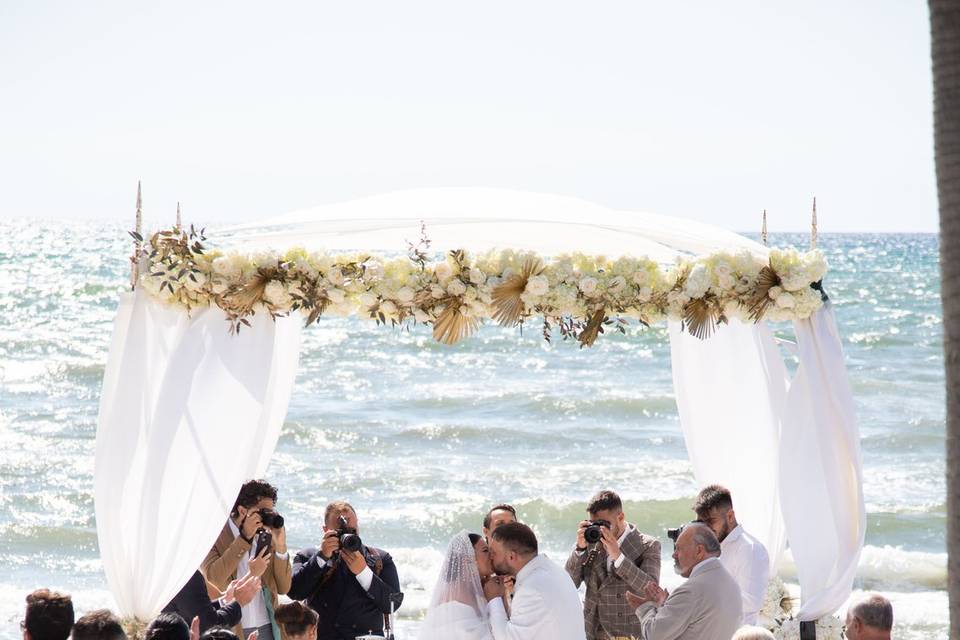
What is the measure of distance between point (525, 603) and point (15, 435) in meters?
17.2

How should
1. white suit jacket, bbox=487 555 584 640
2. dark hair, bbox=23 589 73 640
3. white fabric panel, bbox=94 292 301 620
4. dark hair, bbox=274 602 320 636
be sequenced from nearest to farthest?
1. dark hair, bbox=23 589 73 640
2. dark hair, bbox=274 602 320 636
3. white suit jacket, bbox=487 555 584 640
4. white fabric panel, bbox=94 292 301 620

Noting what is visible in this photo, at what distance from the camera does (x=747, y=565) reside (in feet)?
23.4

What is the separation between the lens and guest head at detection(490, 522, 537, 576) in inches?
236

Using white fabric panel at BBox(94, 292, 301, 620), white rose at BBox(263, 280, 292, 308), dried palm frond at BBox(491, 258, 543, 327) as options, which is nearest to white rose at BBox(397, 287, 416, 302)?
dried palm frond at BBox(491, 258, 543, 327)

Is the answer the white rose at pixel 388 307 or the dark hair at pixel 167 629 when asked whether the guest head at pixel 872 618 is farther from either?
the white rose at pixel 388 307

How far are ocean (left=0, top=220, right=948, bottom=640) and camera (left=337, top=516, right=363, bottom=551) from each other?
4459mm

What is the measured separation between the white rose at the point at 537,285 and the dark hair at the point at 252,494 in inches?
69.2

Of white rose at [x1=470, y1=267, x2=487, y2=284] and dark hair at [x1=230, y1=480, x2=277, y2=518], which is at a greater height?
white rose at [x1=470, y1=267, x2=487, y2=284]

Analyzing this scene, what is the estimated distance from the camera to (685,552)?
6.18 meters

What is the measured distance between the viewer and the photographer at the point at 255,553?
680 cm

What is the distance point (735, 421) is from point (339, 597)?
8.96 ft

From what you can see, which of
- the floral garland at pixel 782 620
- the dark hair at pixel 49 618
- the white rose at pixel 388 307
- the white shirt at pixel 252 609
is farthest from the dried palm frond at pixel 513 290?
the dark hair at pixel 49 618

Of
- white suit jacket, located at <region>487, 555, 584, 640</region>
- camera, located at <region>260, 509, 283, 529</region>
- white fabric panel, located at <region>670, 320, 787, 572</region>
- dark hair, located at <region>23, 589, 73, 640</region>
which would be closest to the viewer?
dark hair, located at <region>23, 589, 73, 640</region>

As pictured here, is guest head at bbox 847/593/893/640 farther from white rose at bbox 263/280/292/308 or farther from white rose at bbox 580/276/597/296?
white rose at bbox 263/280/292/308
